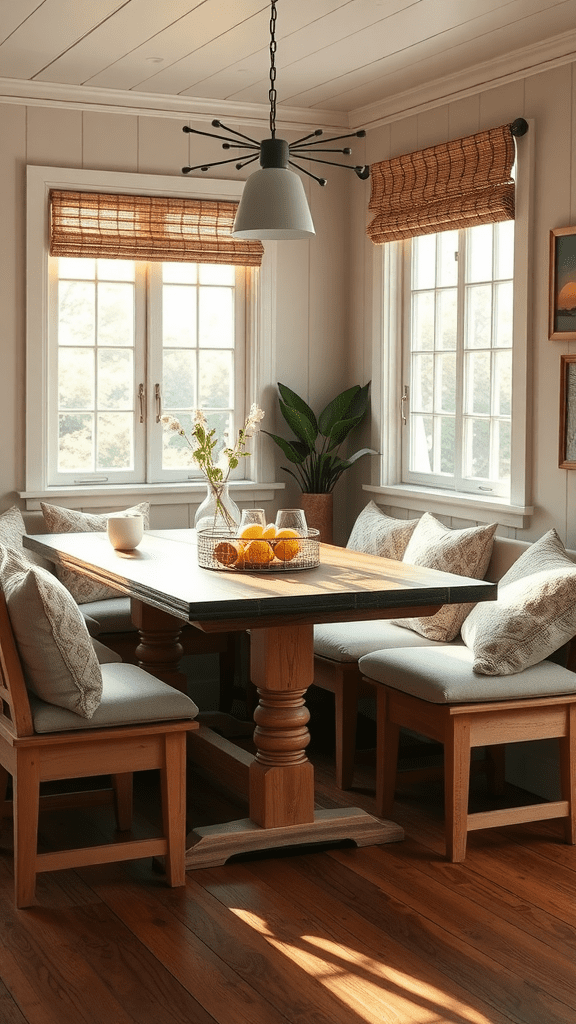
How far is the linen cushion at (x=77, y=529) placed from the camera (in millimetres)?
4797

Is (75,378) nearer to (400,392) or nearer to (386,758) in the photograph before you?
(400,392)

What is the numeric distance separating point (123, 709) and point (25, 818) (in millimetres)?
371

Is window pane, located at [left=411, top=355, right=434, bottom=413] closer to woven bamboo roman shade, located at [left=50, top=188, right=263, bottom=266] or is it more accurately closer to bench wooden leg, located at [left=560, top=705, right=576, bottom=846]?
woven bamboo roman shade, located at [left=50, top=188, right=263, bottom=266]

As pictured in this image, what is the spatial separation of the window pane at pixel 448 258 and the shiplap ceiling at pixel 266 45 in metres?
0.63

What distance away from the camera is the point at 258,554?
3541 mm

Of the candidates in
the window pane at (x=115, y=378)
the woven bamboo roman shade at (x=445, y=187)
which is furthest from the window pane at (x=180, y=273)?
the woven bamboo roman shade at (x=445, y=187)

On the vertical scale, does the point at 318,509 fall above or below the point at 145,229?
below

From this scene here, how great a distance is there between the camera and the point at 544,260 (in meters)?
4.32

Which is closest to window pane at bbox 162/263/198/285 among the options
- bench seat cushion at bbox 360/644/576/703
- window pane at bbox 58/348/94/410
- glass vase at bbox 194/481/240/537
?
window pane at bbox 58/348/94/410

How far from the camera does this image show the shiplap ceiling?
12.9ft

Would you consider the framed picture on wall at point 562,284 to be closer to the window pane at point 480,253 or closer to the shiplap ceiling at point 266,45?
the window pane at point 480,253

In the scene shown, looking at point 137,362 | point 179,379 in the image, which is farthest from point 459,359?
point 137,362

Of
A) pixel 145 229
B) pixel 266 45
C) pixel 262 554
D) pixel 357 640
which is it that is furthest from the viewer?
pixel 145 229

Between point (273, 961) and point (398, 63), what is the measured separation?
342 cm
